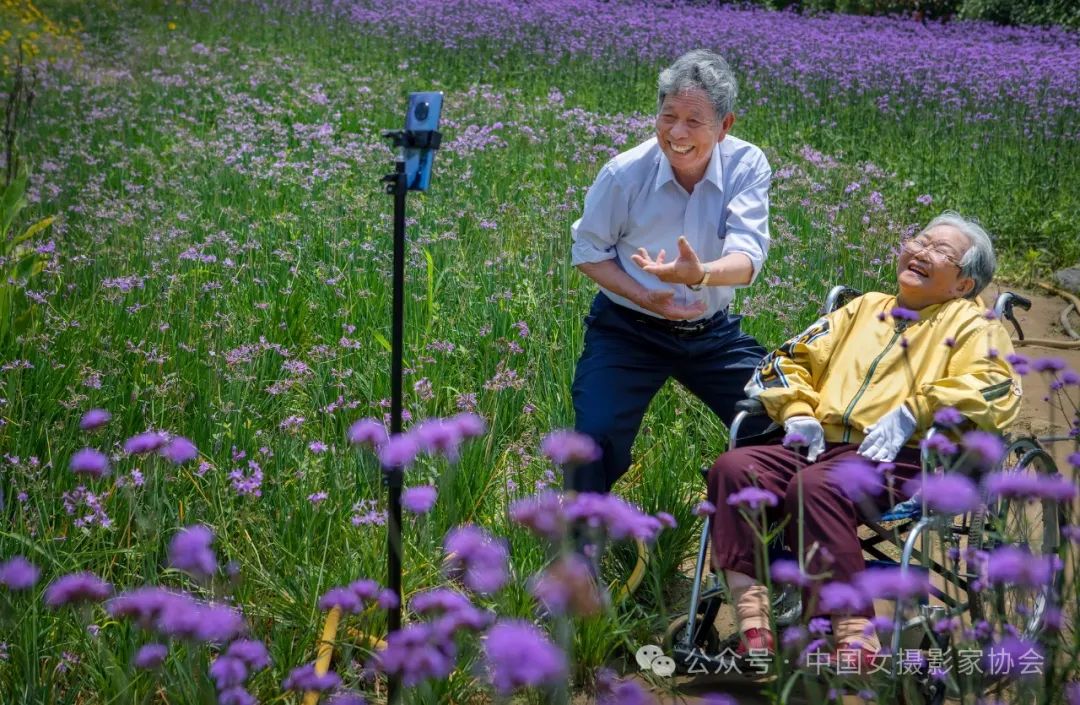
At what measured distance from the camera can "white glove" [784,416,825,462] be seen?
2.89 meters

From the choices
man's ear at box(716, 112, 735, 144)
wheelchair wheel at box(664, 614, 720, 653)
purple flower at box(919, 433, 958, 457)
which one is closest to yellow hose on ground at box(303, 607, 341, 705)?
wheelchair wheel at box(664, 614, 720, 653)

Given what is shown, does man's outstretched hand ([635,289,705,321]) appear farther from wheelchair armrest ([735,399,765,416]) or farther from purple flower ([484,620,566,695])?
purple flower ([484,620,566,695])

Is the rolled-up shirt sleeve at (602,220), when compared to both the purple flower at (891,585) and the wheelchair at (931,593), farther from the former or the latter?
the purple flower at (891,585)

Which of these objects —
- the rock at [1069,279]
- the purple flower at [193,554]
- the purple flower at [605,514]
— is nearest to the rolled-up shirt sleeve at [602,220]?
the purple flower at [605,514]

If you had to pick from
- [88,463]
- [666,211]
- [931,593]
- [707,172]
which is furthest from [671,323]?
[88,463]

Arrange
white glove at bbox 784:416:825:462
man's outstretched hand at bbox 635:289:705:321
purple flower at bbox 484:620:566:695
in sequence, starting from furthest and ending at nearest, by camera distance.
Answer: man's outstretched hand at bbox 635:289:705:321
white glove at bbox 784:416:825:462
purple flower at bbox 484:620:566:695

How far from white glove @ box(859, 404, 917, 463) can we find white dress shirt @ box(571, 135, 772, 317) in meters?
0.63

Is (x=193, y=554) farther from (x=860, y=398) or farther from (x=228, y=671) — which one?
(x=860, y=398)

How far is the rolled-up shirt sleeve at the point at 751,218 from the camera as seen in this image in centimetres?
314

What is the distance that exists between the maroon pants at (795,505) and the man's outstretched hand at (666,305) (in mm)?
455

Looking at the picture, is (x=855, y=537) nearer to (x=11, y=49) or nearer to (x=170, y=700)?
(x=170, y=700)

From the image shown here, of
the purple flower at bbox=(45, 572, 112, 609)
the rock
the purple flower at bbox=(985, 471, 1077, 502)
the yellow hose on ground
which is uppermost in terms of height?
the purple flower at bbox=(985, 471, 1077, 502)

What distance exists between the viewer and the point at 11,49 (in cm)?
1017

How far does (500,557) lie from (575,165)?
500cm
